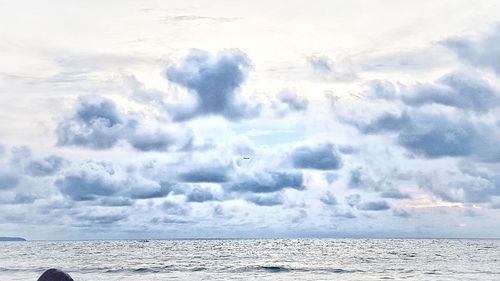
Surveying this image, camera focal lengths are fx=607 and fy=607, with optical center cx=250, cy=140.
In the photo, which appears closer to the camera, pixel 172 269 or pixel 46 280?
pixel 46 280

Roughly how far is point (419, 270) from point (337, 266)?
1161cm

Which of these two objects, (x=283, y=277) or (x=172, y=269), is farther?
(x=172, y=269)

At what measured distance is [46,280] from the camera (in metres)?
31.6

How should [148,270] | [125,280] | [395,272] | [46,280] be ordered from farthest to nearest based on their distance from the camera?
[148,270]
[395,272]
[125,280]
[46,280]

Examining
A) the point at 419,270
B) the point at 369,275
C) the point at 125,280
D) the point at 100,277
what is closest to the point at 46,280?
the point at 125,280

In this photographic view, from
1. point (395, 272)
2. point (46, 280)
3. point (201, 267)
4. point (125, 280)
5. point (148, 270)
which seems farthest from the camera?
point (201, 267)

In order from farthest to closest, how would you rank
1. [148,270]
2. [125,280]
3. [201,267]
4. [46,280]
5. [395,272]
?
[201,267] < [148,270] < [395,272] < [125,280] < [46,280]

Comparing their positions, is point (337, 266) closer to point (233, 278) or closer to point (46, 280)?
point (233, 278)

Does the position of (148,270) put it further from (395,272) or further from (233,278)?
(395,272)

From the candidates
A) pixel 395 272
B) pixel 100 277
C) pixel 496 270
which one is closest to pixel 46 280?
pixel 100 277

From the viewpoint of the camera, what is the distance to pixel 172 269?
77562 millimetres

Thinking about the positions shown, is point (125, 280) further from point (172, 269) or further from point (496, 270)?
point (496, 270)

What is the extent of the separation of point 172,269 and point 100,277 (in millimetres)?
12393

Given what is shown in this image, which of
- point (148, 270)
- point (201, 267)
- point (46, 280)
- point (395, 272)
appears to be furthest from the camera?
point (201, 267)
